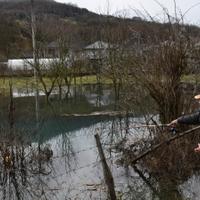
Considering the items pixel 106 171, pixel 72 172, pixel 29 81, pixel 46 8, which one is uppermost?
pixel 46 8

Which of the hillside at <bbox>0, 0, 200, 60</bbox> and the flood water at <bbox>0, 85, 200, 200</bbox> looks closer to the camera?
the flood water at <bbox>0, 85, 200, 200</bbox>

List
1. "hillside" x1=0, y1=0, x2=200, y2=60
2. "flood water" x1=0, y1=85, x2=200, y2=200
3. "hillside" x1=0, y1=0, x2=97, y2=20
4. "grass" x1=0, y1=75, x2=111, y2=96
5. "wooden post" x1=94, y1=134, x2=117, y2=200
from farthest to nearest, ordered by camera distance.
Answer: "hillside" x1=0, y1=0, x2=97, y2=20 → "grass" x1=0, y1=75, x2=111, y2=96 → "hillside" x1=0, y1=0, x2=200, y2=60 → "flood water" x1=0, y1=85, x2=200, y2=200 → "wooden post" x1=94, y1=134, x2=117, y2=200

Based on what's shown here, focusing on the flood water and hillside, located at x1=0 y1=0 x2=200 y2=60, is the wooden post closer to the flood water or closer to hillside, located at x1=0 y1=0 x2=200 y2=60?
the flood water

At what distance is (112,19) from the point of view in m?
37.8

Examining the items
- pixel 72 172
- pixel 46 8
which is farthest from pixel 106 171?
pixel 46 8

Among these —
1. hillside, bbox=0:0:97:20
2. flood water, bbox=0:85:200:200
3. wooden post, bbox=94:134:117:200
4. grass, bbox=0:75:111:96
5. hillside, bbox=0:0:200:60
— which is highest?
hillside, bbox=0:0:97:20

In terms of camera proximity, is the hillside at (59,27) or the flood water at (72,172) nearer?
the flood water at (72,172)

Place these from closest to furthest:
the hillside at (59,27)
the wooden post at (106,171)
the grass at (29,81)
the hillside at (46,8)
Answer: the wooden post at (106,171) < the hillside at (59,27) < the grass at (29,81) < the hillside at (46,8)

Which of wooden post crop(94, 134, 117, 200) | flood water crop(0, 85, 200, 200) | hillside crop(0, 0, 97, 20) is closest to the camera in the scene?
wooden post crop(94, 134, 117, 200)

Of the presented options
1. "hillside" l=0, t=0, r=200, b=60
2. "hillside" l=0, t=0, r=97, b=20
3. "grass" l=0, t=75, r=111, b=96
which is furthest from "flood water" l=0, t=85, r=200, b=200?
"hillside" l=0, t=0, r=97, b=20

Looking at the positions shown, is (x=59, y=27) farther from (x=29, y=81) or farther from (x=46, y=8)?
(x=46, y=8)

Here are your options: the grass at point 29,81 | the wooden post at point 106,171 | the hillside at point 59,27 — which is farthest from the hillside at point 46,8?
the wooden post at point 106,171

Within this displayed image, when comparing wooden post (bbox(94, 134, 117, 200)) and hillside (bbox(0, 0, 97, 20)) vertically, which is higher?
hillside (bbox(0, 0, 97, 20))

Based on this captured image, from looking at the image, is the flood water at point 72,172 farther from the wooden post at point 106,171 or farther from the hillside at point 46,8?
the hillside at point 46,8
